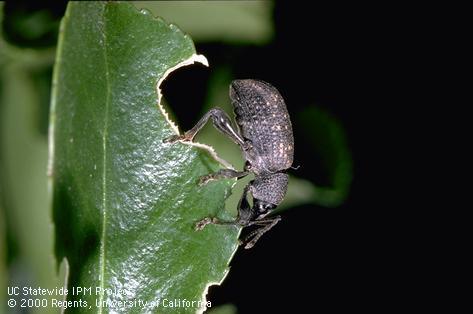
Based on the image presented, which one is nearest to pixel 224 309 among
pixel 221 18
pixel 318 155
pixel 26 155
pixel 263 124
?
pixel 263 124

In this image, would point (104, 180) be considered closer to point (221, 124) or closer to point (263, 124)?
point (221, 124)

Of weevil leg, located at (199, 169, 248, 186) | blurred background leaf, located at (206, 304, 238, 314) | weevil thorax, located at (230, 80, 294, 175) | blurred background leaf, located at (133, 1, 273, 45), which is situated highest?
blurred background leaf, located at (133, 1, 273, 45)

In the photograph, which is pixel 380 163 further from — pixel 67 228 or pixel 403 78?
pixel 67 228

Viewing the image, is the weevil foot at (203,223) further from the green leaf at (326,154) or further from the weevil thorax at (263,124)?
the green leaf at (326,154)

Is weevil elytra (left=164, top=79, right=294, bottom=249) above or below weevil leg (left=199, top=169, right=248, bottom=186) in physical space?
below

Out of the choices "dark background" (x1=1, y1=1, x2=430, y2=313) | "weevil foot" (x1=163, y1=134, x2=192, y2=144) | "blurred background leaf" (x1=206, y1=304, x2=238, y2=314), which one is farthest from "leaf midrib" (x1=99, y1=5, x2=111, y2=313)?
"dark background" (x1=1, y1=1, x2=430, y2=313)

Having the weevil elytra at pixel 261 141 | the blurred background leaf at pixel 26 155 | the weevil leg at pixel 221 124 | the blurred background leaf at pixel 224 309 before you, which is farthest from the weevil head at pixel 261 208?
the blurred background leaf at pixel 26 155

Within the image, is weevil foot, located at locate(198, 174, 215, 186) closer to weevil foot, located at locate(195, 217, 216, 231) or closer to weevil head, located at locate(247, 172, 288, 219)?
weevil foot, located at locate(195, 217, 216, 231)
